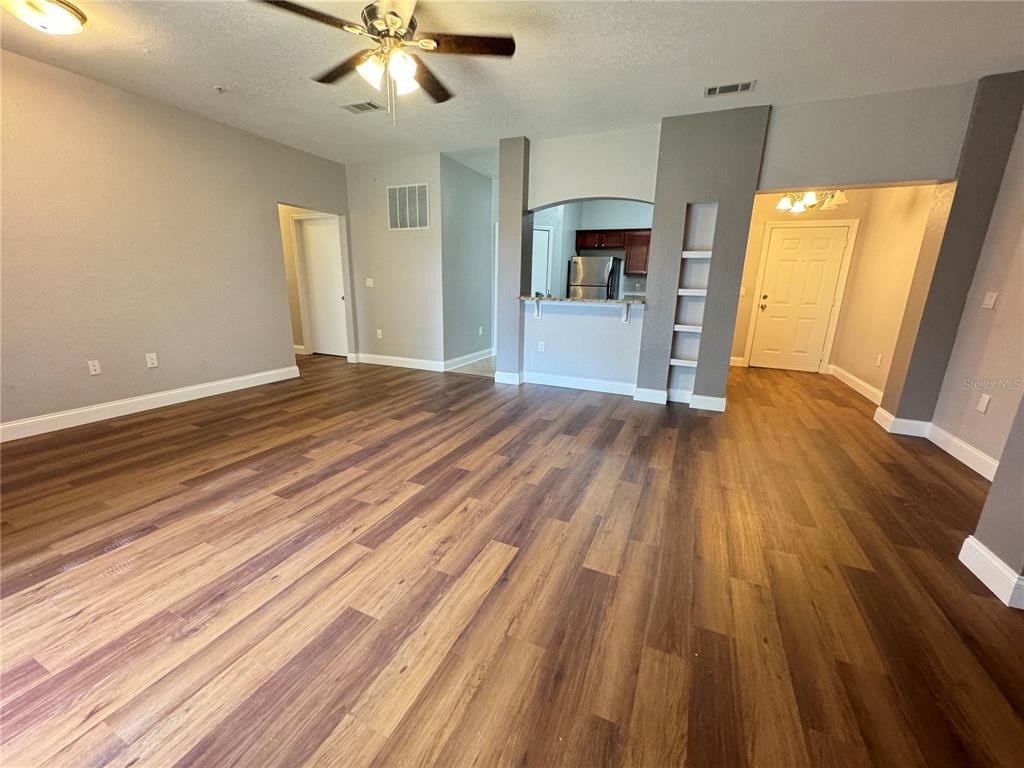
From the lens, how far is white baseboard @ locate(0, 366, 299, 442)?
2.95 meters

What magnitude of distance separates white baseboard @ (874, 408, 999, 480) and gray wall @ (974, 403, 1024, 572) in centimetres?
126

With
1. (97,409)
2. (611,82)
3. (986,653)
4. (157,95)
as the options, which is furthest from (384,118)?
(986,653)

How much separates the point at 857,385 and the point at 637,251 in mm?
4108

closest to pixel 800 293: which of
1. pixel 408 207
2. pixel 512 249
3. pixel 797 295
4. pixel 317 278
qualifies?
pixel 797 295

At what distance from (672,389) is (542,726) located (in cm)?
369

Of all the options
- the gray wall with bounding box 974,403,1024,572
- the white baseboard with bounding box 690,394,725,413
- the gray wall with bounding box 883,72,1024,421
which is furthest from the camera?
the white baseboard with bounding box 690,394,725,413

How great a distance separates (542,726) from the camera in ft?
3.60

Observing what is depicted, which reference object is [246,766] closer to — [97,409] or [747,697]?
[747,697]

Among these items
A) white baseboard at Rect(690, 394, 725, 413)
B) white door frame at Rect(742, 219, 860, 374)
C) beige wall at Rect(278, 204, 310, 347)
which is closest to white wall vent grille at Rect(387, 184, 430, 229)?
beige wall at Rect(278, 204, 310, 347)

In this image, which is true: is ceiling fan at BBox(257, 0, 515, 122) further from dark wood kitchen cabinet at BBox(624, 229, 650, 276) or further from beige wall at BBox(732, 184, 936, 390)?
dark wood kitchen cabinet at BBox(624, 229, 650, 276)

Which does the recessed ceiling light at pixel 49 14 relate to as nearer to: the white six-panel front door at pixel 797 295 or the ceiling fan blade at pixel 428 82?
the ceiling fan blade at pixel 428 82

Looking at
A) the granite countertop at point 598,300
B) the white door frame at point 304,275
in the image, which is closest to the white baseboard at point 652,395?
the granite countertop at point 598,300

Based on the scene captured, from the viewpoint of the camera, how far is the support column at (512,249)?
14.1 ft

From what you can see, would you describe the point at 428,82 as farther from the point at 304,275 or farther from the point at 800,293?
the point at 800,293
